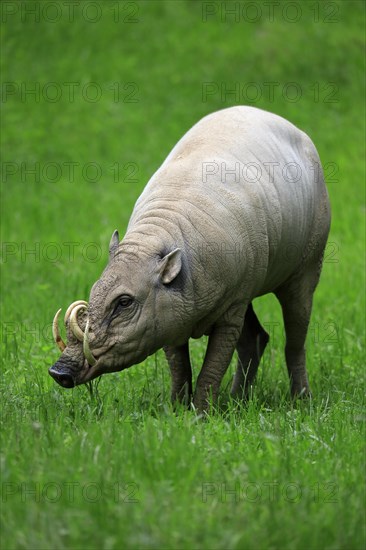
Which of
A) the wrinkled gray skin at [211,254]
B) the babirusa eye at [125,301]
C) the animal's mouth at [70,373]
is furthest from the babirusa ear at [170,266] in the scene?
the animal's mouth at [70,373]

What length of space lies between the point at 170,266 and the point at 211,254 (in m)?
0.33

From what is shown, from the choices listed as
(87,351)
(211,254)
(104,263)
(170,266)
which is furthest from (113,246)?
(104,263)

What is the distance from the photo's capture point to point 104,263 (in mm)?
11742

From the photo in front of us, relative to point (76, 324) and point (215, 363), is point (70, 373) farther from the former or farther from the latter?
point (215, 363)

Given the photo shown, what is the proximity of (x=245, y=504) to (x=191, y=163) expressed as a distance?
2663 millimetres

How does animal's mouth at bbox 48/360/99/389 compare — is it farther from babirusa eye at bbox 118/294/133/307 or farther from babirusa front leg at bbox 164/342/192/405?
babirusa front leg at bbox 164/342/192/405

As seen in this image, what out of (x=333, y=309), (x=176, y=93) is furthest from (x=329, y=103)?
(x=333, y=309)

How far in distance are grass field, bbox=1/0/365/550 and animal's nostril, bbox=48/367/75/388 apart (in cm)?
A: 19

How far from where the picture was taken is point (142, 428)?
586cm

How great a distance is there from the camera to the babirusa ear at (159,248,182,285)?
610cm

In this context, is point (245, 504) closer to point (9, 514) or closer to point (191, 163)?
point (9, 514)

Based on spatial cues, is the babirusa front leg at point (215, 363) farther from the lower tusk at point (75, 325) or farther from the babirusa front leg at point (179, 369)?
the lower tusk at point (75, 325)

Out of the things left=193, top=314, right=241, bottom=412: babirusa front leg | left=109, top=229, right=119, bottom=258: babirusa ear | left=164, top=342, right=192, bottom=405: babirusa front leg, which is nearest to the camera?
left=109, top=229, right=119, bottom=258: babirusa ear

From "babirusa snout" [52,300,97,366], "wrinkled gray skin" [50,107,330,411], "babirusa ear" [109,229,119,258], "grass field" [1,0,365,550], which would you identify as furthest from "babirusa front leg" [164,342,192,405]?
"babirusa snout" [52,300,97,366]
